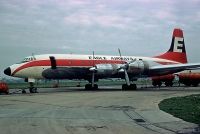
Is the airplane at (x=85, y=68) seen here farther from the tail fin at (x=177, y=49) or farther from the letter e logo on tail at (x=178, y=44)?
the letter e logo on tail at (x=178, y=44)

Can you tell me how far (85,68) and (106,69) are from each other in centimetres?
246

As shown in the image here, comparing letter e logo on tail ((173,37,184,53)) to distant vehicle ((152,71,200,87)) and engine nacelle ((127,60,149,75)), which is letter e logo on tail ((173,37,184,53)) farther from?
engine nacelle ((127,60,149,75))

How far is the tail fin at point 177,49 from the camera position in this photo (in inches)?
1764

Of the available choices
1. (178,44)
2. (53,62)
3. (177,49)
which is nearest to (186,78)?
(177,49)

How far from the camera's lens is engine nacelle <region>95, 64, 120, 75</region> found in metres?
35.4

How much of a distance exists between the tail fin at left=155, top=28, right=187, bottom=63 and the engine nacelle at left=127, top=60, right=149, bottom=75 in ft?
28.0

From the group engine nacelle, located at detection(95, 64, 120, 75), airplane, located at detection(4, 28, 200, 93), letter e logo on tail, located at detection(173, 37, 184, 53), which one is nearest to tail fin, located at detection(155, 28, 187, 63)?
letter e logo on tail, located at detection(173, 37, 184, 53)

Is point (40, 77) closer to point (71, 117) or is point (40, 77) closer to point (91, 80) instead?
point (91, 80)

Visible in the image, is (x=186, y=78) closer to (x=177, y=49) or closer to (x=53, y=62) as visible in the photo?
(x=177, y=49)

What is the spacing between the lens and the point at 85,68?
3606cm

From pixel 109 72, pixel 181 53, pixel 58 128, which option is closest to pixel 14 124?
pixel 58 128

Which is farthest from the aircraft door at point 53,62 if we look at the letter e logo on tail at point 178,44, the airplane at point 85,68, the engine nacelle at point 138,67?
the letter e logo on tail at point 178,44

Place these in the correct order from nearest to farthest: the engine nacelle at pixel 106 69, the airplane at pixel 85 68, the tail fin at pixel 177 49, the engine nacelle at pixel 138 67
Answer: the airplane at pixel 85 68, the engine nacelle at pixel 106 69, the engine nacelle at pixel 138 67, the tail fin at pixel 177 49

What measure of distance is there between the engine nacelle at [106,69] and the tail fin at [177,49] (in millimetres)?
10688
